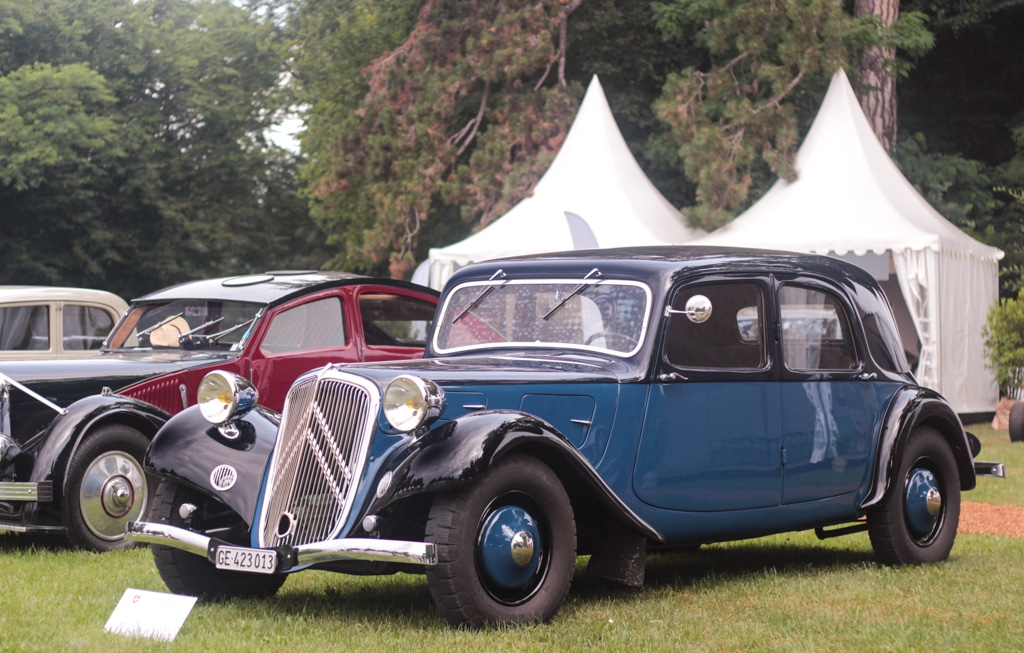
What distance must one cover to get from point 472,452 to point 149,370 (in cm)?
433

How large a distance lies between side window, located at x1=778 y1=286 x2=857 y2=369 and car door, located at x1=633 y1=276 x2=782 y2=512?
20 cm

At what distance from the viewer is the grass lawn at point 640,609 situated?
192 inches

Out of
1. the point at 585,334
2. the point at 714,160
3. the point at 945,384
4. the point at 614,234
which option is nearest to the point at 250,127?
the point at 714,160

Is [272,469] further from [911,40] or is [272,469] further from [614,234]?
[911,40]

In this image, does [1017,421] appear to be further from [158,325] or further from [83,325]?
[83,325]

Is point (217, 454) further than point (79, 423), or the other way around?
point (79, 423)

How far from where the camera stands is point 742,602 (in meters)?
5.79

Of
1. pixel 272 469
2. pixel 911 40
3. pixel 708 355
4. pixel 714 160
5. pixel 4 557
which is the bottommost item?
pixel 4 557

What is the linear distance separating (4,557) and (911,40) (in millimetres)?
18230

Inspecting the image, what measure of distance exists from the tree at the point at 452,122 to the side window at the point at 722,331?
1682 centimetres

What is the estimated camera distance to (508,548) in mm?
5078

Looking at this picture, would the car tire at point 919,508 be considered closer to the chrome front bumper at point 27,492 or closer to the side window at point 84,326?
the chrome front bumper at point 27,492

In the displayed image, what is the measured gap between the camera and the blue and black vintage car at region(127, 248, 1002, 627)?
200 inches

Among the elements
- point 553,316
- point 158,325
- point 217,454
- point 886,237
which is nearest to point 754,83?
point 886,237
